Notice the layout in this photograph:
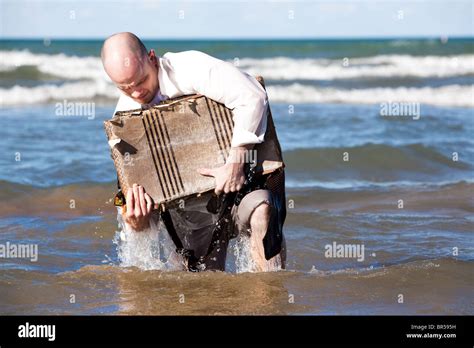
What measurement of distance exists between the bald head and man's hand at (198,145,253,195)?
624 millimetres

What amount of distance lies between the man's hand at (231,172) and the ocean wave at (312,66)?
1749cm

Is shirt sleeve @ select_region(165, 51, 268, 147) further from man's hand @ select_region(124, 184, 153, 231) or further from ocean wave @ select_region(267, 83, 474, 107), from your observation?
ocean wave @ select_region(267, 83, 474, 107)

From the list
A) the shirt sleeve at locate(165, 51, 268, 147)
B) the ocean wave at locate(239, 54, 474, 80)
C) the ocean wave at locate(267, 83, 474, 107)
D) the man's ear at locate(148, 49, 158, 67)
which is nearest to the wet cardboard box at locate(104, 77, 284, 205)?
the shirt sleeve at locate(165, 51, 268, 147)

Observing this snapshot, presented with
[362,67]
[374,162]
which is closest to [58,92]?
[362,67]

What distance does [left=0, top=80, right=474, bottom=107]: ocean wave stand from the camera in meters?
18.3

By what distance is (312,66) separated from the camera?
26.2 metres

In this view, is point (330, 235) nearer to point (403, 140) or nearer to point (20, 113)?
point (403, 140)

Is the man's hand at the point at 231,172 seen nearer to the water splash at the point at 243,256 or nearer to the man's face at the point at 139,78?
the water splash at the point at 243,256

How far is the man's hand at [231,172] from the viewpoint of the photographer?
4.68 m

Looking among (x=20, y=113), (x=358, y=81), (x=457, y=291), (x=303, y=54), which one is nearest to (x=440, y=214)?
(x=457, y=291)

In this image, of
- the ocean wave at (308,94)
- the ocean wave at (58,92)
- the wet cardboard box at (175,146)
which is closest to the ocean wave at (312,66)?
the ocean wave at (58,92)

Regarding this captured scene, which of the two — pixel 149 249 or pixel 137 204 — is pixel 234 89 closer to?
pixel 137 204

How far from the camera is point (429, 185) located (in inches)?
352

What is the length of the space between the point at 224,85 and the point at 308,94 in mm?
15633
